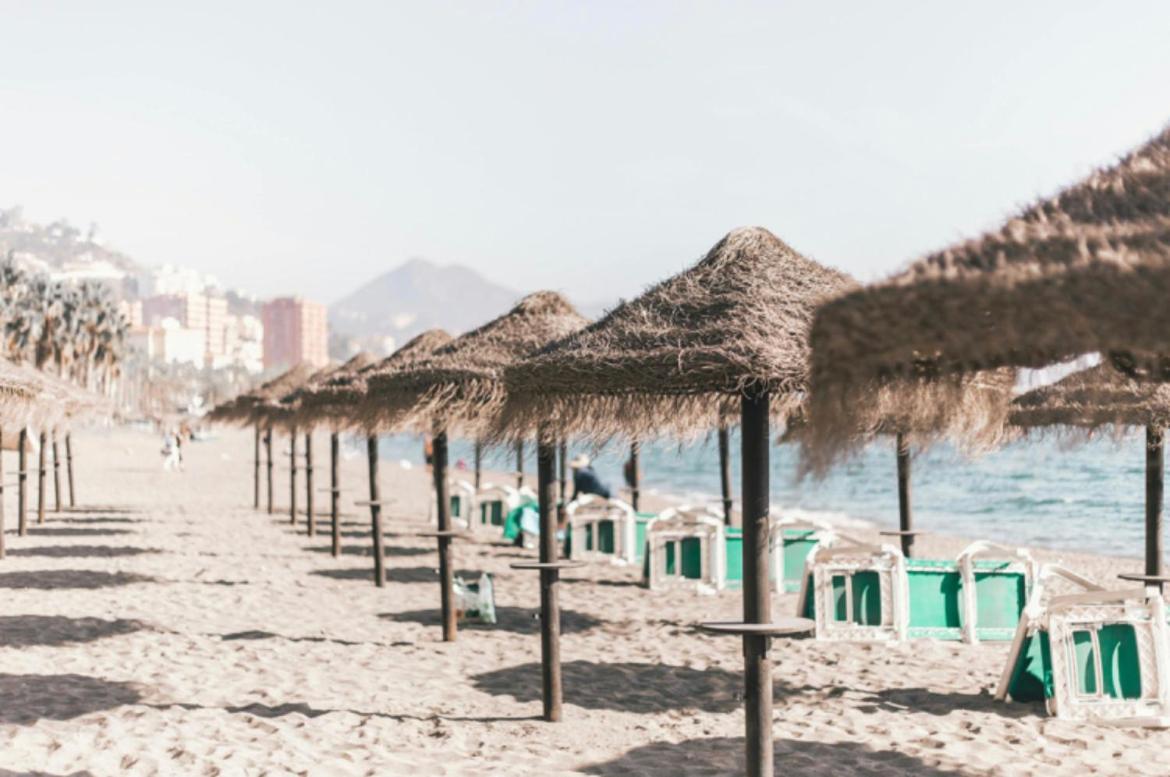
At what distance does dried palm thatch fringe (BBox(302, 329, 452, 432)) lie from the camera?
10695mm

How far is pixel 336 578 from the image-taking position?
12656 mm

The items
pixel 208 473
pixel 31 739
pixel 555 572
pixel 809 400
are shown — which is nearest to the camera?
pixel 809 400

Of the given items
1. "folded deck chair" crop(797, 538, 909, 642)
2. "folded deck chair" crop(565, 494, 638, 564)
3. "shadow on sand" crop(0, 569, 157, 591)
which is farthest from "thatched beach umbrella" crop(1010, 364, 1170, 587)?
"shadow on sand" crop(0, 569, 157, 591)

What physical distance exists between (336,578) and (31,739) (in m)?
6.83

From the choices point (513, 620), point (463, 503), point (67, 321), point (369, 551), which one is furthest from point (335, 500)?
point (67, 321)

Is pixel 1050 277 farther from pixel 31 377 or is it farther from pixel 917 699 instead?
pixel 31 377

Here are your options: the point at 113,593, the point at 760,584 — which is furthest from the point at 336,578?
the point at 760,584

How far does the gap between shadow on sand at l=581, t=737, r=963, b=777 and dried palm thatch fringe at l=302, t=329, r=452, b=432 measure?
15.7ft

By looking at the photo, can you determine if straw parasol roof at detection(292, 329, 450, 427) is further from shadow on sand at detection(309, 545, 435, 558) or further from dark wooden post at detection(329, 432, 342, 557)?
shadow on sand at detection(309, 545, 435, 558)

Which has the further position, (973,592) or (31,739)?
(973,592)

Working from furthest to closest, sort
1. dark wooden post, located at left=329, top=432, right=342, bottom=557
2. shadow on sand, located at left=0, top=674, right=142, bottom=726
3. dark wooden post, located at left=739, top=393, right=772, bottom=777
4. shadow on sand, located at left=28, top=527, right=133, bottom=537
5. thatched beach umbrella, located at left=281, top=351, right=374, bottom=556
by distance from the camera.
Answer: shadow on sand, located at left=28, top=527, right=133, bottom=537
dark wooden post, located at left=329, top=432, right=342, bottom=557
thatched beach umbrella, located at left=281, top=351, right=374, bottom=556
shadow on sand, located at left=0, top=674, right=142, bottom=726
dark wooden post, located at left=739, top=393, right=772, bottom=777

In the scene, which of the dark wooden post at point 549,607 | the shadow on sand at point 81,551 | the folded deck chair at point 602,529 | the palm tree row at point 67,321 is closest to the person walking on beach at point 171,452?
the palm tree row at point 67,321

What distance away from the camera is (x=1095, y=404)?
6.39 meters

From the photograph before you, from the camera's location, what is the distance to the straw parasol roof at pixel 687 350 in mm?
4871
